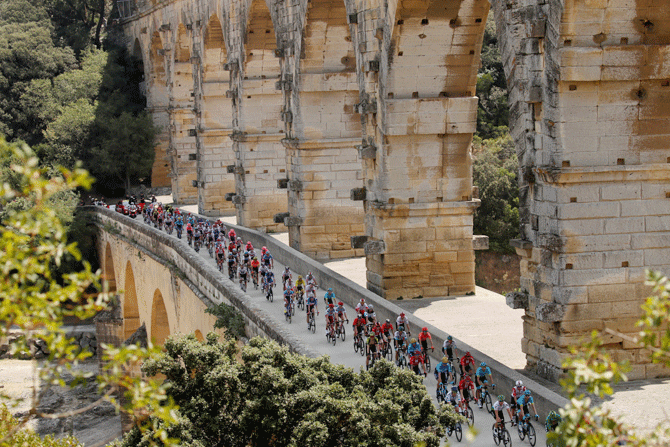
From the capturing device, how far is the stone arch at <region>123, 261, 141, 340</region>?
32406 millimetres

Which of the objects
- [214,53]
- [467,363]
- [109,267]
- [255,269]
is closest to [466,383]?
[467,363]

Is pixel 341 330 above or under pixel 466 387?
under

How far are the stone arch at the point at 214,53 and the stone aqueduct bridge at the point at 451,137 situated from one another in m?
0.08

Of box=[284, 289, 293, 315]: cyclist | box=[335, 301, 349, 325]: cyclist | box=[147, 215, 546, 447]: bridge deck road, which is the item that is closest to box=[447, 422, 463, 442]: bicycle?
box=[147, 215, 546, 447]: bridge deck road

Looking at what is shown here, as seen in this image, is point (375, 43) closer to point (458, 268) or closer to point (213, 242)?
point (458, 268)

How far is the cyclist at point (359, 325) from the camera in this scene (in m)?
14.6

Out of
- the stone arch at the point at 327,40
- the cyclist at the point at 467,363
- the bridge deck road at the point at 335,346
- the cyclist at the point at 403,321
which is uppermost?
the stone arch at the point at 327,40

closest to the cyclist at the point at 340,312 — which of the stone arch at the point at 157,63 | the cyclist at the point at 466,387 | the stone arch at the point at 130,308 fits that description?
the cyclist at the point at 466,387

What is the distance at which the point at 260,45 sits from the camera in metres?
28.7

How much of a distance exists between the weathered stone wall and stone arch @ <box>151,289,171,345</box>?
56.6ft

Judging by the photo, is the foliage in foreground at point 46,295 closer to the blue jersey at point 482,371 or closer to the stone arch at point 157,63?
the blue jersey at point 482,371

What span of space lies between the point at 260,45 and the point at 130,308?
11.4 m

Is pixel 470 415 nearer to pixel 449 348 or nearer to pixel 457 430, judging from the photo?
pixel 457 430

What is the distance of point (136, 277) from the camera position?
101 feet
